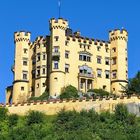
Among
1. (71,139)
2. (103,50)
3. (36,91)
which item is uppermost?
(103,50)

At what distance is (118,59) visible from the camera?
386ft

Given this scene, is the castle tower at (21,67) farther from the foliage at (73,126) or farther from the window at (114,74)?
the foliage at (73,126)

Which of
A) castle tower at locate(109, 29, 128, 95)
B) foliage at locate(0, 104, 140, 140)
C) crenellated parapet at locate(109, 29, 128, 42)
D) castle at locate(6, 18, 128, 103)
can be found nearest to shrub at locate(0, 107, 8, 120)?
foliage at locate(0, 104, 140, 140)

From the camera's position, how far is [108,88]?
117 m

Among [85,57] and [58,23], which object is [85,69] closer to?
[85,57]

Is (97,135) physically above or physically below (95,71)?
below

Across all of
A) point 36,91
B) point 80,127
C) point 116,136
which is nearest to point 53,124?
point 80,127

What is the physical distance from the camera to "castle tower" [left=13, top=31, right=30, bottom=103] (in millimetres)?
115625

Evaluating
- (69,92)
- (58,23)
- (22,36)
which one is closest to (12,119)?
(69,92)

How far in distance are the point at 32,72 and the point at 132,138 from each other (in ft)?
151

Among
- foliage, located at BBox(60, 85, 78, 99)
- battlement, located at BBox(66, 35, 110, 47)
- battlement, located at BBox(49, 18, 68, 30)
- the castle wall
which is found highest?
battlement, located at BBox(49, 18, 68, 30)

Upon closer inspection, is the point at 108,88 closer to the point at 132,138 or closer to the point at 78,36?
the point at 78,36

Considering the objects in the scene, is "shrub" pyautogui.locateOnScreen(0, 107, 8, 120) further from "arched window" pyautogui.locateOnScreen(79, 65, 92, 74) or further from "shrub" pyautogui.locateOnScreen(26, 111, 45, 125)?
"arched window" pyautogui.locateOnScreen(79, 65, 92, 74)

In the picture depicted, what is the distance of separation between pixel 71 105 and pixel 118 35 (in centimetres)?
3361
